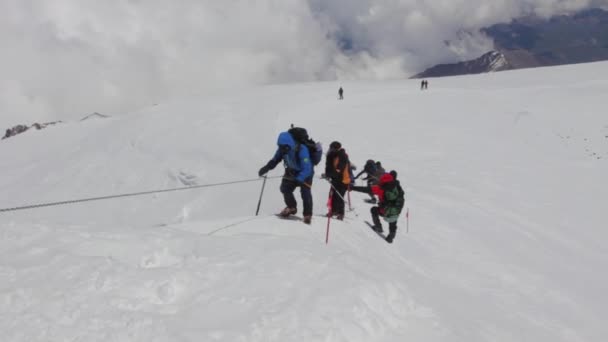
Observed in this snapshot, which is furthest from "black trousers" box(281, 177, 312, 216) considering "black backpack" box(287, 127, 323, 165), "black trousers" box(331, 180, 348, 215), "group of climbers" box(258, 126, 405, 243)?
"black trousers" box(331, 180, 348, 215)

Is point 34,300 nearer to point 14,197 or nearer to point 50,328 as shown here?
point 50,328

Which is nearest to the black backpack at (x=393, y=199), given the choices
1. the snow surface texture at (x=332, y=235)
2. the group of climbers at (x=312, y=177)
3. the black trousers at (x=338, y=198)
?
the group of climbers at (x=312, y=177)

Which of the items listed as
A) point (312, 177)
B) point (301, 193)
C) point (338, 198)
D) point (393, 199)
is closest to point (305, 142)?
point (312, 177)

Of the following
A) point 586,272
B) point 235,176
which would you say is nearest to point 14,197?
point 235,176

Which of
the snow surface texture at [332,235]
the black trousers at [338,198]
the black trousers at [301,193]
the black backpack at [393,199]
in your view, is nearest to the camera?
the snow surface texture at [332,235]

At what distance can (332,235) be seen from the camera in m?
7.93

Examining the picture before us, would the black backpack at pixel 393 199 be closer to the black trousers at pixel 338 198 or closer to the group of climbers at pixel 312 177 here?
the group of climbers at pixel 312 177

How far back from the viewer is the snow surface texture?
4.00m

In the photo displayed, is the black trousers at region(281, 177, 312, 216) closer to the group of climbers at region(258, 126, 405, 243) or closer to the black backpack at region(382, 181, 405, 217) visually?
the group of climbers at region(258, 126, 405, 243)

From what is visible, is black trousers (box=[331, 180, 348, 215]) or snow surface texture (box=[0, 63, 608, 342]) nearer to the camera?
snow surface texture (box=[0, 63, 608, 342])

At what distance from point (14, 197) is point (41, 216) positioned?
8.24 metres

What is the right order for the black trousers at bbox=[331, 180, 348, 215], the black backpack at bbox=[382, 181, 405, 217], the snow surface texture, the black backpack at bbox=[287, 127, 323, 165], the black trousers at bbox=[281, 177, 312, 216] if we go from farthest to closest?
the black trousers at bbox=[331, 180, 348, 215] < the black backpack at bbox=[382, 181, 405, 217] < the black trousers at bbox=[281, 177, 312, 216] < the black backpack at bbox=[287, 127, 323, 165] < the snow surface texture

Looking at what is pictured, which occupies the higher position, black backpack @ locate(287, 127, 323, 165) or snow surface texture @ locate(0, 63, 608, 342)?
black backpack @ locate(287, 127, 323, 165)

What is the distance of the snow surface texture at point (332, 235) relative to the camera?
13.1ft
